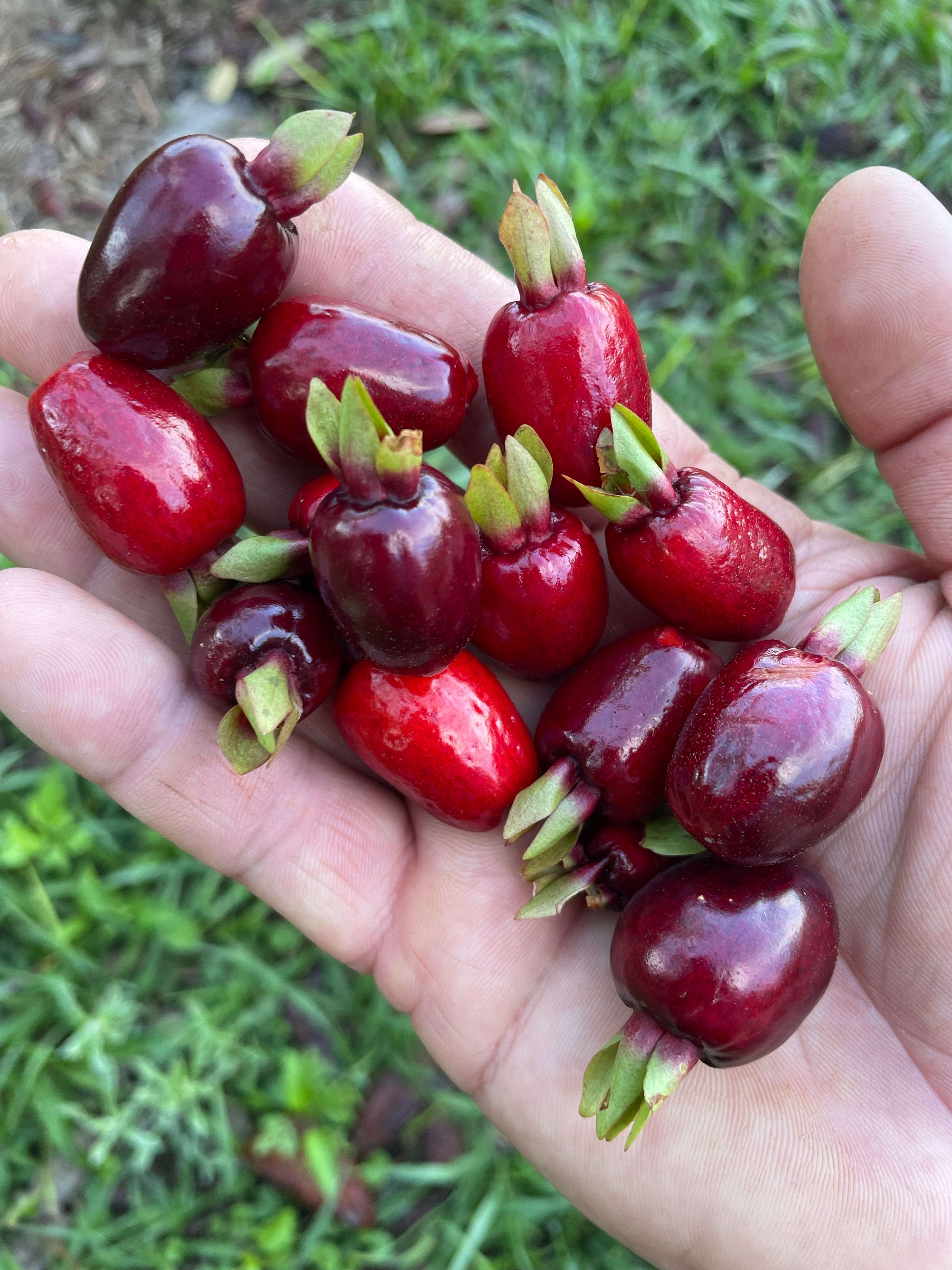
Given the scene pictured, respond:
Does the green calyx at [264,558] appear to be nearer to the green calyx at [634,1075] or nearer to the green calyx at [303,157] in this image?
the green calyx at [303,157]

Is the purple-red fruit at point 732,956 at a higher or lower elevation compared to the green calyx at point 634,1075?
higher

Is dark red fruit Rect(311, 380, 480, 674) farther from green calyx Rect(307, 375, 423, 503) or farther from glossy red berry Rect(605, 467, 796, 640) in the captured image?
glossy red berry Rect(605, 467, 796, 640)

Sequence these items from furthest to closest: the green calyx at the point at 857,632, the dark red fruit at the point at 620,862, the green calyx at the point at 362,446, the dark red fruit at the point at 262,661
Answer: the dark red fruit at the point at 620,862 < the green calyx at the point at 857,632 < the dark red fruit at the point at 262,661 < the green calyx at the point at 362,446

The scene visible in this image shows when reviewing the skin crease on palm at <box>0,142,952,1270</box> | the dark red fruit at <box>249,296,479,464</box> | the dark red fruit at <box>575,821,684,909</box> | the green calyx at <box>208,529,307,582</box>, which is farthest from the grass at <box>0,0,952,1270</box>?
the dark red fruit at <box>249,296,479,464</box>

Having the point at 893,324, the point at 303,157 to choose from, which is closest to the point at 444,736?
the point at 303,157

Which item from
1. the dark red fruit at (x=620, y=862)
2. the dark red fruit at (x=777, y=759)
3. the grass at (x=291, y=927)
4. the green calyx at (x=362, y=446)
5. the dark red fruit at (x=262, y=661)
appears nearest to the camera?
the green calyx at (x=362, y=446)

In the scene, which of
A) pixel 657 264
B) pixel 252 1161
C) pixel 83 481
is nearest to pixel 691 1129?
pixel 252 1161

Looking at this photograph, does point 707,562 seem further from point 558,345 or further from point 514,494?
point 558,345

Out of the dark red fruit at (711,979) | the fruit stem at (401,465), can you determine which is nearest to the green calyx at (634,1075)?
the dark red fruit at (711,979)

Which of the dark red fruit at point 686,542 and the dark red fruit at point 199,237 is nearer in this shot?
the dark red fruit at point 199,237
